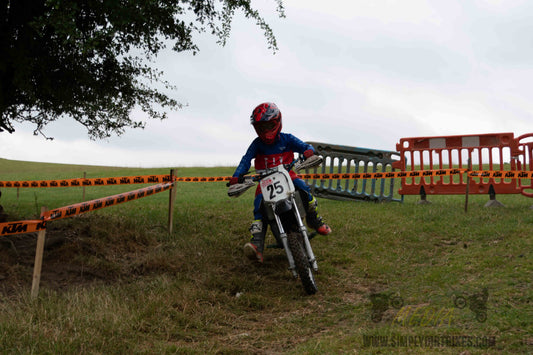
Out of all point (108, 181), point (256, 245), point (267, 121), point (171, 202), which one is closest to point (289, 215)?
point (256, 245)

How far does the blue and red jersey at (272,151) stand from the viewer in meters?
6.84

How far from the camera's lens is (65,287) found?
5.95m

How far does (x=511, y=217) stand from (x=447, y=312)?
596cm

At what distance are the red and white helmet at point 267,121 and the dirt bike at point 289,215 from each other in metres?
0.68

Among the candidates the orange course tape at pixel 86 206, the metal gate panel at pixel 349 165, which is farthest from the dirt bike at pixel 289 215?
the metal gate panel at pixel 349 165

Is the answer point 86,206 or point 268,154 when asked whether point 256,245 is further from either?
point 86,206

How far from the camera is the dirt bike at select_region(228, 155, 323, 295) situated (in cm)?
561

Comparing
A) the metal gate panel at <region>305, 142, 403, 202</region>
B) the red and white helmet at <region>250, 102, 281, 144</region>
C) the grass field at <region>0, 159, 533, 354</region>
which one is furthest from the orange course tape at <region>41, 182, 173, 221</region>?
the metal gate panel at <region>305, 142, 403, 202</region>

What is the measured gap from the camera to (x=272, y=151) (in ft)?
22.4

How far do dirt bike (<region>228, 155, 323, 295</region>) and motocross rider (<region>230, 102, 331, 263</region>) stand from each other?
58 centimetres

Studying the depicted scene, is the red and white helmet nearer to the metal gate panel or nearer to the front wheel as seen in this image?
the front wheel

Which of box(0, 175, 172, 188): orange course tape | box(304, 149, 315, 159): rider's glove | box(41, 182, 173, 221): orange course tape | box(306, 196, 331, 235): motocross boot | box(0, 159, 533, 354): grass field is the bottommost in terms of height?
box(0, 159, 533, 354): grass field

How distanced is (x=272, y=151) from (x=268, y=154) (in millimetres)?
73

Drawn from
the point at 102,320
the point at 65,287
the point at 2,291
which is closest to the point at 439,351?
→ the point at 102,320
